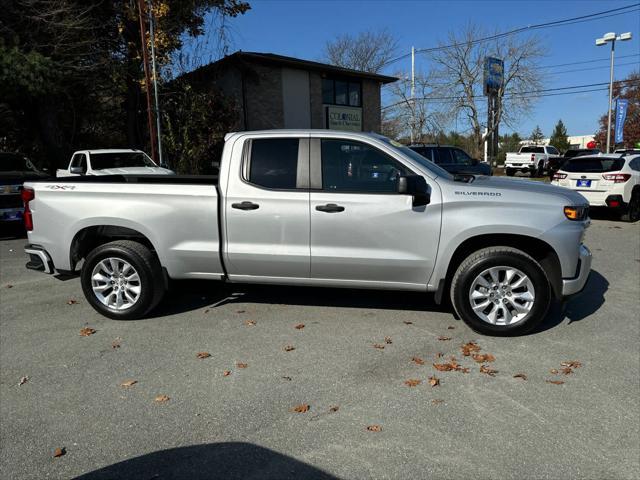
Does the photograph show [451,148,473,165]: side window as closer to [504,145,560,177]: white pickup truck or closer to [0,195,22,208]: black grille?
[0,195,22,208]: black grille

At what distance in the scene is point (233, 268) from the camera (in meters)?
4.91

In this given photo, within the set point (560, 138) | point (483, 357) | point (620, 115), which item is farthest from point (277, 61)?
point (560, 138)

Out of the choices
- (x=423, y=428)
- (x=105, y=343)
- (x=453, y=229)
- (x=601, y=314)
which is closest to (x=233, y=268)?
(x=105, y=343)

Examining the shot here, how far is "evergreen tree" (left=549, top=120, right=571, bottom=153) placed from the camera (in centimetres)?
6712

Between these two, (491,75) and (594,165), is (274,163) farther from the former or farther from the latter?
(491,75)

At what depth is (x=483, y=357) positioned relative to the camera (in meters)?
4.12

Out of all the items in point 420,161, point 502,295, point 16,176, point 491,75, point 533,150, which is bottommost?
point 502,295

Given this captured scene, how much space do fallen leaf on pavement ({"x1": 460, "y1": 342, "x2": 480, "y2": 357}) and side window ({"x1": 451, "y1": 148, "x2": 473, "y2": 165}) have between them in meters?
12.7

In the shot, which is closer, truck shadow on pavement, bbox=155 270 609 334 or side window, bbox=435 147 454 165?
truck shadow on pavement, bbox=155 270 609 334

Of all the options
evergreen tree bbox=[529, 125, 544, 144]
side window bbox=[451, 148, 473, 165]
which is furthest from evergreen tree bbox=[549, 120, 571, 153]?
side window bbox=[451, 148, 473, 165]

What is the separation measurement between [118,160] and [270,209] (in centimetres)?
1029

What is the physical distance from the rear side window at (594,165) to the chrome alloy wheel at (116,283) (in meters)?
10.9

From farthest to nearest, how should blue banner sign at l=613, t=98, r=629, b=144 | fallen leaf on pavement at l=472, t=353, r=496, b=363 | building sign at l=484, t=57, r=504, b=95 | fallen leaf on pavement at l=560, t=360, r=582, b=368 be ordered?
building sign at l=484, t=57, r=504, b=95
blue banner sign at l=613, t=98, r=629, b=144
fallen leaf on pavement at l=472, t=353, r=496, b=363
fallen leaf on pavement at l=560, t=360, r=582, b=368

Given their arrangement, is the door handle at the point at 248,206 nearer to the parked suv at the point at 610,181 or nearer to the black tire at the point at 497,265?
the black tire at the point at 497,265
